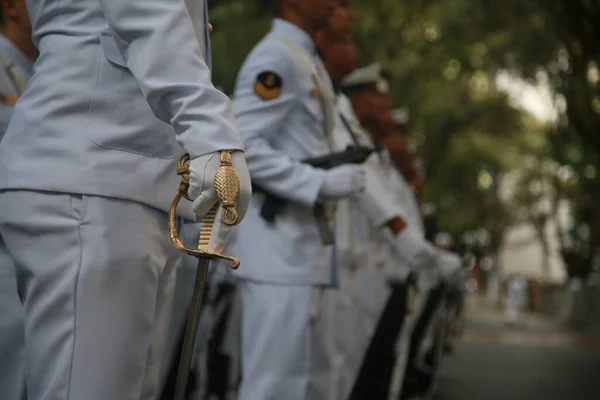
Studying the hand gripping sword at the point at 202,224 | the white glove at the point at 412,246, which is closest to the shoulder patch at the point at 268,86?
the white glove at the point at 412,246

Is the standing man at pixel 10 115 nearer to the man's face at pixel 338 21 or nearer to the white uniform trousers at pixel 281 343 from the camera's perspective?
the white uniform trousers at pixel 281 343

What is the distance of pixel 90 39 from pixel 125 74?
0.36ft

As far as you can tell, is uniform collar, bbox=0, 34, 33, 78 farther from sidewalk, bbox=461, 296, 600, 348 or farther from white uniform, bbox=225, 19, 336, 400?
sidewalk, bbox=461, 296, 600, 348

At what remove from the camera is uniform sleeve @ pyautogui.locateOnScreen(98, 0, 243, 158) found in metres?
2.29

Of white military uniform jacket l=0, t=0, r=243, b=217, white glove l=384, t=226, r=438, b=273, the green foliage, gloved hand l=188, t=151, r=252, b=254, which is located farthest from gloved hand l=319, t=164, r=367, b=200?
the green foliage

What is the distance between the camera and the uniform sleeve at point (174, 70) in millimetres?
2293

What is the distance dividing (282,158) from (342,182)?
0.25 metres

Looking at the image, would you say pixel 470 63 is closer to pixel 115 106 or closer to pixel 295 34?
pixel 295 34

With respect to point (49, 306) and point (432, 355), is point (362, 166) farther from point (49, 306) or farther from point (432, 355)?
point (432, 355)

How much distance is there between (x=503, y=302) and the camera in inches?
1591

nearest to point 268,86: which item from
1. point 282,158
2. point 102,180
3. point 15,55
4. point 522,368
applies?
point 282,158

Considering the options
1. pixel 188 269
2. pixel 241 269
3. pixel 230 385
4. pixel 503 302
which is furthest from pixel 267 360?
pixel 503 302

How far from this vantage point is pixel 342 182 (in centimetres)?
421

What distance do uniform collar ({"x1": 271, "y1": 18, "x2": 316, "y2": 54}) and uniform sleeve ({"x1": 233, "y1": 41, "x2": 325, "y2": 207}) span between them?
0.22 m
